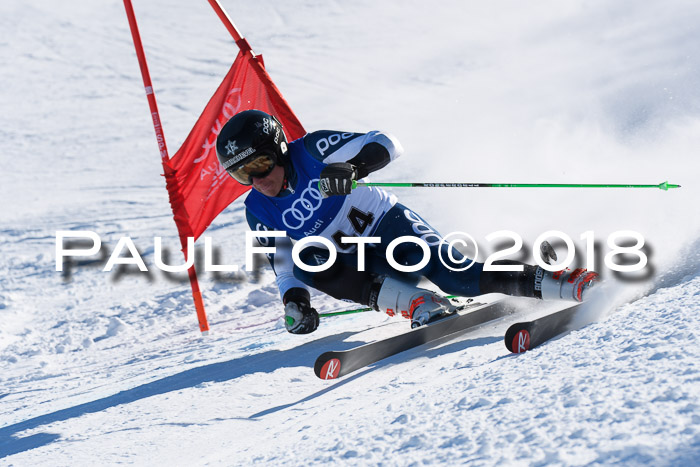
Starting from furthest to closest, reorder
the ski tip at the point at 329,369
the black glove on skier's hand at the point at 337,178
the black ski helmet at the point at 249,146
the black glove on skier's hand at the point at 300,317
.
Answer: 1. the black glove on skier's hand at the point at 300,317
2. the black ski helmet at the point at 249,146
3. the black glove on skier's hand at the point at 337,178
4. the ski tip at the point at 329,369

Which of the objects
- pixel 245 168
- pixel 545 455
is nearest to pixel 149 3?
pixel 245 168

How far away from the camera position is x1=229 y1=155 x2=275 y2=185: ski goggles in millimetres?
3297

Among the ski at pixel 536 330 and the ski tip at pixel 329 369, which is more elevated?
the ski at pixel 536 330

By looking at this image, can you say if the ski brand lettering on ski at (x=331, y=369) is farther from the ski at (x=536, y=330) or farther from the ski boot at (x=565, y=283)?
the ski boot at (x=565, y=283)

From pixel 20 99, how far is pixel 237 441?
1582cm

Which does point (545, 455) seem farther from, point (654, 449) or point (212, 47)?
point (212, 47)

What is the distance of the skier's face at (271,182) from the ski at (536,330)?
147 cm

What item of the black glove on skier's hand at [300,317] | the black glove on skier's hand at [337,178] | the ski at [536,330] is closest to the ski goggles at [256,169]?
the black glove on skier's hand at [337,178]

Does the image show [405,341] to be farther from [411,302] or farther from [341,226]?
[341,226]

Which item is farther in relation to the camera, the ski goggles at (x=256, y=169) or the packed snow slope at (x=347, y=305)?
the ski goggles at (x=256, y=169)

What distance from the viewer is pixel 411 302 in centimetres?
338

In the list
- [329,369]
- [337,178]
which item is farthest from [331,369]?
→ [337,178]

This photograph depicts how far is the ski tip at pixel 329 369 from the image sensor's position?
9.68 feet

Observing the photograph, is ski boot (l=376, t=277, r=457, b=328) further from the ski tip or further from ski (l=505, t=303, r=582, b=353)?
ski (l=505, t=303, r=582, b=353)
